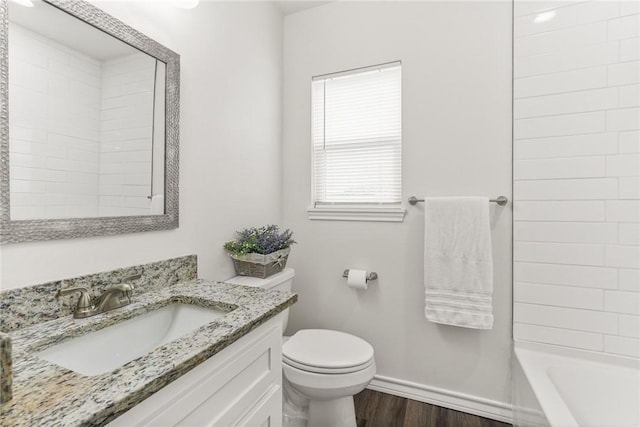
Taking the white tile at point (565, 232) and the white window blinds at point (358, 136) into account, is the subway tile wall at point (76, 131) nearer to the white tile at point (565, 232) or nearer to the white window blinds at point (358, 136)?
the white window blinds at point (358, 136)

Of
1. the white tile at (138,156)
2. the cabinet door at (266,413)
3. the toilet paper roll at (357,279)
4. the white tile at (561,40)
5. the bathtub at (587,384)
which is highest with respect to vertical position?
the white tile at (561,40)

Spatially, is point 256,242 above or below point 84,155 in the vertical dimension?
below

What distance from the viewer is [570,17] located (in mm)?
1515

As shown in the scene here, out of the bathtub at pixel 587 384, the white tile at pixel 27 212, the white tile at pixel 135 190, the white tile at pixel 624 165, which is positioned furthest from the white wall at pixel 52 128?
the white tile at pixel 624 165

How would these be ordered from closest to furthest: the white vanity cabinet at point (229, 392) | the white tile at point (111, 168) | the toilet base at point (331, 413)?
1. the white vanity cabinet at point (229, 392)
2. the white tile at point (111, 168)
3. the toilet base at point (331, 413)

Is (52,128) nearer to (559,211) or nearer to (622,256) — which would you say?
(559,211)

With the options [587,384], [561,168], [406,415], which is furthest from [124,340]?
[561,168]

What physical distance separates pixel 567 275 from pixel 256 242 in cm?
156

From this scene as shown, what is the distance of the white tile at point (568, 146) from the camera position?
56.9 inches

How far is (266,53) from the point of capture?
1.98m

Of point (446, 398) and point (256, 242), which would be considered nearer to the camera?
point (256, 242)

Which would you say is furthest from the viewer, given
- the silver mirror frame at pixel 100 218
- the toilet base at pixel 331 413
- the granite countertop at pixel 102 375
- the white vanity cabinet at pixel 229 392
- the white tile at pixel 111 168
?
the toilet base at pixel 331 413

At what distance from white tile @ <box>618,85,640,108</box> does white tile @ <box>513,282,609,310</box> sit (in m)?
0.87

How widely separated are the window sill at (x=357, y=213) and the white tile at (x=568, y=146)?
0.68 m
